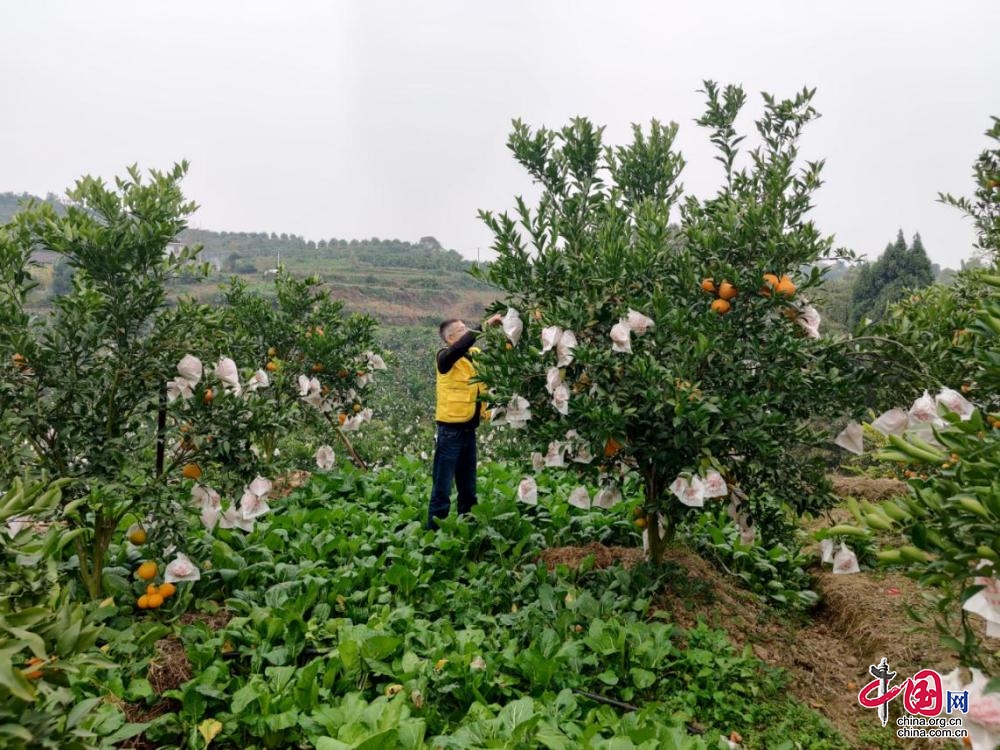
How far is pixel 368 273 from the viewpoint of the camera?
3981 centimetres

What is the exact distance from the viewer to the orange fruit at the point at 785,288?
11.9 ft

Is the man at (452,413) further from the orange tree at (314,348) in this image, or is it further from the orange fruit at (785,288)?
the orange fruit at (785,288)

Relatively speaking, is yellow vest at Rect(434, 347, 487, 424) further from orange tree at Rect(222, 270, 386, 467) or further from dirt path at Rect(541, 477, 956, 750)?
orange tree at Rect(222, 270, 386, 467)

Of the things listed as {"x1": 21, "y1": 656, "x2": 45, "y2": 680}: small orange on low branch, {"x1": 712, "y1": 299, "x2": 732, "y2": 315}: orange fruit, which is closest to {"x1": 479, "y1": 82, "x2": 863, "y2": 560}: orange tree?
{"x1": 712, "y1": 299, "x2": 732, "y2": 315}: orange fruit

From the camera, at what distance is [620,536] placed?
5.43 metres

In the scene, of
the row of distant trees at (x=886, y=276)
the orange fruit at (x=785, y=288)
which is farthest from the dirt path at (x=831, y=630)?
the row of distant trees at (x=886, y=276)

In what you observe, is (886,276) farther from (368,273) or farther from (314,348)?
(368,273)

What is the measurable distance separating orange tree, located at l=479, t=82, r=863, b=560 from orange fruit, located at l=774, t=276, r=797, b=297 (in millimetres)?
11

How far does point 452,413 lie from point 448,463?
1.39ft

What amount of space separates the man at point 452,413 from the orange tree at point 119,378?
1680mm

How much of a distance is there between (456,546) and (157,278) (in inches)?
108

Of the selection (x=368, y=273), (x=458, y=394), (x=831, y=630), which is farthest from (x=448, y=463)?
(x=368, y=273)

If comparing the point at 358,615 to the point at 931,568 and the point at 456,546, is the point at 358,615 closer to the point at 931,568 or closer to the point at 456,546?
the point at 456,546

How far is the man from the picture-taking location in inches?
215
